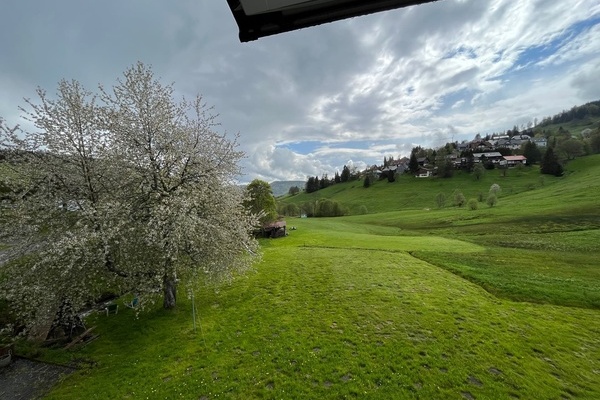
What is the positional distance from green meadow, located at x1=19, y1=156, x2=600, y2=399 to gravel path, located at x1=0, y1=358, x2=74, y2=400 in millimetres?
621

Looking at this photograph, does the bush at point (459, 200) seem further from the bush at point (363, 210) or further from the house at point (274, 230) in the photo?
the house at point (274, 230)

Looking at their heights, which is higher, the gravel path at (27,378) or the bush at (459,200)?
the gravel path at (27,378)

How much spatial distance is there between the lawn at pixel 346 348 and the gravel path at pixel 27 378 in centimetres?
70

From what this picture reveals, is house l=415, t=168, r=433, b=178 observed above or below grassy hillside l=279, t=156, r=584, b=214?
above

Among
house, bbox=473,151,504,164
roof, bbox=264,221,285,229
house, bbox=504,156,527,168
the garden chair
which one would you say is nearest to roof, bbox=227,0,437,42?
the garden chair

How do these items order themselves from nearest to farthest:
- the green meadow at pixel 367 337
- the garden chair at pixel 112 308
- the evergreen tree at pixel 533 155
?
the green meadow at pixel 367 337, the garden chair at pixel 112 308, the evergreen tree at pixel 533 155

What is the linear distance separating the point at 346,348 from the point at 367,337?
5.73 feet

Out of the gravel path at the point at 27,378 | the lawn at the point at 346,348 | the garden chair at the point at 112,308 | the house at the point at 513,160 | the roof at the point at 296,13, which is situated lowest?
the lawn at the point at 346,348

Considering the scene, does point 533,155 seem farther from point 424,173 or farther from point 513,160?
point 424,173

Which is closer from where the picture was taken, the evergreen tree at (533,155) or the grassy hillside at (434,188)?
the grassy hillside at (434,188)

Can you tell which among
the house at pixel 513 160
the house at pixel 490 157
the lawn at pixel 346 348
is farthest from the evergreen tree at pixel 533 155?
the lawn at pixel 346 348

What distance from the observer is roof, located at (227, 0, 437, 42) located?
3.56 meters

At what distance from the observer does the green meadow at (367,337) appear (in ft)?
37.2

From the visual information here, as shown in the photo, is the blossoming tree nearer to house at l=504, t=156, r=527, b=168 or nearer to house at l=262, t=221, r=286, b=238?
house at l=262, t=221, r=286, b=238
